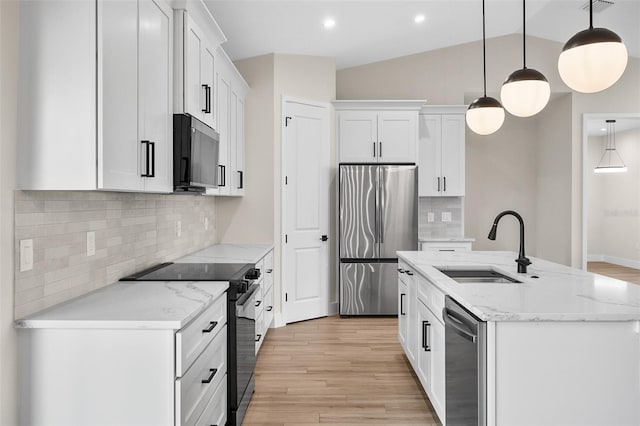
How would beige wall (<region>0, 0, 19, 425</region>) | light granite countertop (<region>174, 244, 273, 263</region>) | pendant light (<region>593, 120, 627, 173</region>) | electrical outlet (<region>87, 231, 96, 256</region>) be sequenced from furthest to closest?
pendant light (<region>593, 120, 627, 173</region>) → light granite countertop (<region>174, 244, 273, 263</region>) → electrical outlet (<region>87, 231, 96, 256</region>) → beige wall (<region>0, 0, 19, 425</region>)

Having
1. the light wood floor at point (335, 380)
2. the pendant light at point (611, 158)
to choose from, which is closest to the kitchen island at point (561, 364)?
the light wood floor at point (335, 380)

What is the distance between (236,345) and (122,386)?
0.90 m

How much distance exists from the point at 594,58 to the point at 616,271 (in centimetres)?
754

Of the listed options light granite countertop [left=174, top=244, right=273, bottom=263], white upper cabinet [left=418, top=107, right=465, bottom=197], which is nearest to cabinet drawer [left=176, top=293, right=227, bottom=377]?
light granite countertop [left=174, top=244, right=273, bottom=263]

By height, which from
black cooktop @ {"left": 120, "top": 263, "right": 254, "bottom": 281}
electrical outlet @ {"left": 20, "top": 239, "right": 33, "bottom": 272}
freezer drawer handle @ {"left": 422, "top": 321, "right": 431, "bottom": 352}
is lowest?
freezer drawer handle @ {"left": 422, "top": 321, "right": 431, "bottom": 352}

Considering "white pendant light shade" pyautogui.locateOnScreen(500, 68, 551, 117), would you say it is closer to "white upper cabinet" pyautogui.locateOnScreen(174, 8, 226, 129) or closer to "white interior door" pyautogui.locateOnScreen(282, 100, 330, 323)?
"white upper cabinet" pyautogui.locateOnScreen(174, 8, 226, 129)

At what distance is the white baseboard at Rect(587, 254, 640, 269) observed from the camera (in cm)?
810

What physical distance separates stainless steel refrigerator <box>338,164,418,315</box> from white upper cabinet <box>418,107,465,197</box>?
660mm

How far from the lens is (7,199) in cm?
158

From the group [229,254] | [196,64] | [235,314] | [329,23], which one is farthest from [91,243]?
Result: [329,23]

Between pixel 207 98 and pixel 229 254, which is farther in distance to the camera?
pixel 229 254

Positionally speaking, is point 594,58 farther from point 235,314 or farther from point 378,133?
point 378,133

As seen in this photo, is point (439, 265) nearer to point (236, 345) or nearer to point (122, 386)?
point (236, 345)

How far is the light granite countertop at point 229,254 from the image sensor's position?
3320mm
